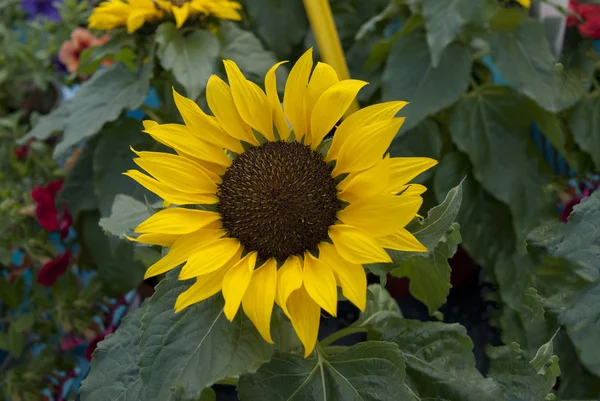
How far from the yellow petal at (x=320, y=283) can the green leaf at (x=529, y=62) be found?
0.42 meters

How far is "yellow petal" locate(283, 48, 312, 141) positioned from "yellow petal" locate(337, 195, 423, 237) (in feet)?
0.20

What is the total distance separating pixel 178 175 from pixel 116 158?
42cm

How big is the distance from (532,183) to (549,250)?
0.37 metres

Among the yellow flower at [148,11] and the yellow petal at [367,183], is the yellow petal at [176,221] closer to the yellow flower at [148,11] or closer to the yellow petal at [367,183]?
the yellow petal at [367,183]

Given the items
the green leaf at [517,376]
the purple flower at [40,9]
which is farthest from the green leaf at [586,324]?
the purple flower at [40,9]

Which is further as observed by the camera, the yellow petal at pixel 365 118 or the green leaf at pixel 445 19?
the green leaf at pixel 445 19

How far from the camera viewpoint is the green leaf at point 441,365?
361mm

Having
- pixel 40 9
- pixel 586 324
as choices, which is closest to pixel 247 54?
pixel 586 324

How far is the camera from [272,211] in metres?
0.33

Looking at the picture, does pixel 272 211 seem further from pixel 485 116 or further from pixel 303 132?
pixel 485 116

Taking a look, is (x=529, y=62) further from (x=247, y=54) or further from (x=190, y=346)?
(x=190, y=346)

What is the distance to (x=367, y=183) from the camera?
31 cm

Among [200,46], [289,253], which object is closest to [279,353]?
[289,253]

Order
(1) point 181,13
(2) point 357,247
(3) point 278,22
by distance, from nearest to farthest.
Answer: (2) point 357,247 → (1) point 181,13 → (3) point 278,22
